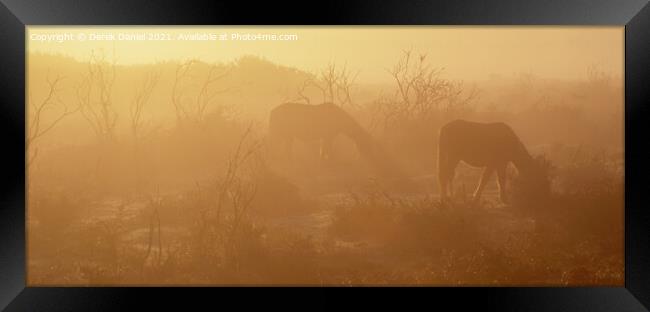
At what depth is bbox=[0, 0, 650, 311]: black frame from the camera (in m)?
3.59

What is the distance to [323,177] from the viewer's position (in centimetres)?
365

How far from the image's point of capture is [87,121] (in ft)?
11.9

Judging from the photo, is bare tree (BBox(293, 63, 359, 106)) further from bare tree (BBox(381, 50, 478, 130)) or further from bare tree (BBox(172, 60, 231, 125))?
bare tree (BBox(172, 60, 231, 125))

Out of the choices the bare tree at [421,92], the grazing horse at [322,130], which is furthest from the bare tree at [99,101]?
the bare tree at [421,92]

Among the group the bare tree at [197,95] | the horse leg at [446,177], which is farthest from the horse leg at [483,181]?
the bare tree at [197,95]

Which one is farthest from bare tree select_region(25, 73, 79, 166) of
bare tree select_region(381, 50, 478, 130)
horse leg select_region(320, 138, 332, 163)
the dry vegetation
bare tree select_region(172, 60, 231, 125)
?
bare tree select_region(381, 50, 478, 130)

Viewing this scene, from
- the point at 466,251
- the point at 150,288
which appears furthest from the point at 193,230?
the point at 466,251

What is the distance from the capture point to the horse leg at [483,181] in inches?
144

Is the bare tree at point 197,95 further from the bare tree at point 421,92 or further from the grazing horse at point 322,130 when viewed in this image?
the bare tree at point 421,92

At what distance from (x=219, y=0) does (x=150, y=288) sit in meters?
1.82

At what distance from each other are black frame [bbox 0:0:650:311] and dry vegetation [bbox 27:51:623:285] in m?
0.09

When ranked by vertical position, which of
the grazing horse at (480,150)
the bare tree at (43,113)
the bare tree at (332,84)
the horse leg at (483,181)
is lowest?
the horse leg at (483,181)

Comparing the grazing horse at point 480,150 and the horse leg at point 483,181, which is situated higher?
the grazing horse at point 480,150

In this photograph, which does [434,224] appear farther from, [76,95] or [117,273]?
[76,95]
